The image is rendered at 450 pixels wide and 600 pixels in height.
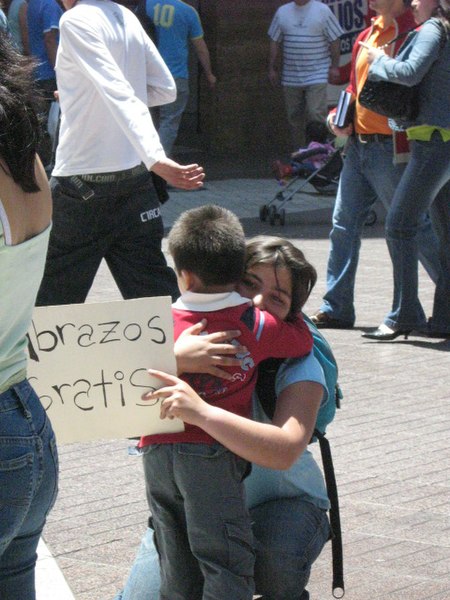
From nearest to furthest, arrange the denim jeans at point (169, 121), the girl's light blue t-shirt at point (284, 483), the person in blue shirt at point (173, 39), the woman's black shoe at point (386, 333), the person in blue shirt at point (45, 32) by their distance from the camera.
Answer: the girl's light blue t-shirt at point (284, 483)
the woman's black shoe at point (386, 333)
the person in blue shirt at point (45, 32)
the person in blue shirt at point (173, 39)
the denim jeans at point (169, 121)

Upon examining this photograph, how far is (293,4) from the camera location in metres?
14.8

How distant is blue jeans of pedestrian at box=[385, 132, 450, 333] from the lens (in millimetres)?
7062

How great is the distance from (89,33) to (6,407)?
9.46ft

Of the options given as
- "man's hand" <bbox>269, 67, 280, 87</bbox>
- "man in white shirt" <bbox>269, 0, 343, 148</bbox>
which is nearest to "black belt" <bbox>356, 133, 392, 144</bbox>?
"man in white shirt" <bbox>269, 0, 343, 148</bbox>

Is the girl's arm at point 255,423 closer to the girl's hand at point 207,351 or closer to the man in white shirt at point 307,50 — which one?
the girl's hand at point 207,351

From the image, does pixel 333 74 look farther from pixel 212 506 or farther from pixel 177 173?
pixel 212 506

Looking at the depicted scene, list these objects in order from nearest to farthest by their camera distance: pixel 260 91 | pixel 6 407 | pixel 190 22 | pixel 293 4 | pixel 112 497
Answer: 1. pixel 6 407
2. pixel 112 497
3. pixel 190 22
4. pixel 293 4
5. pixel 260 91

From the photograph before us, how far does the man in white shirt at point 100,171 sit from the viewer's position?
5102 millimetres

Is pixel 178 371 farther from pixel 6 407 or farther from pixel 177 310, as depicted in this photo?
pixel 6 407

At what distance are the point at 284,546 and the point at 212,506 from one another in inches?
10.1

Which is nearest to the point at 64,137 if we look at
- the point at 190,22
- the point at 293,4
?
the point at 190,22

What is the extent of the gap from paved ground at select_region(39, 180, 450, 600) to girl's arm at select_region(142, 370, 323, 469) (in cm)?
114

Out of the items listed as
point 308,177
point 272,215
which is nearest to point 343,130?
point 272,215

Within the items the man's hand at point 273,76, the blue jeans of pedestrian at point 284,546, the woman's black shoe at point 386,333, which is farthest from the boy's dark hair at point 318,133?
the blue jeans of pedestrian at point 284,546
